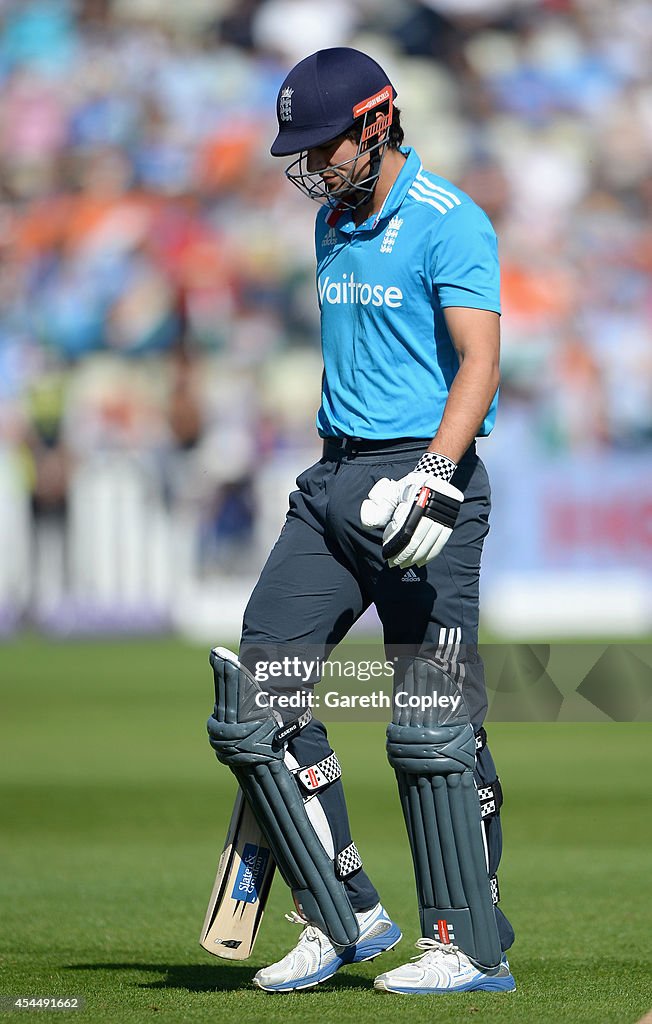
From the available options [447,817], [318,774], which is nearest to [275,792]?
[318,774]

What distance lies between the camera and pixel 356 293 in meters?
3.59

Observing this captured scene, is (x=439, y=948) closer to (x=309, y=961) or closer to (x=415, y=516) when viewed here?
(x=309, y=961)

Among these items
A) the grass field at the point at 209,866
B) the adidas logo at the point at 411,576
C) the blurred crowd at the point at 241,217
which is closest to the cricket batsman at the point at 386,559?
the adidas logo at the point at 411,576

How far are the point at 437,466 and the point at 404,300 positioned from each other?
43 centimetres

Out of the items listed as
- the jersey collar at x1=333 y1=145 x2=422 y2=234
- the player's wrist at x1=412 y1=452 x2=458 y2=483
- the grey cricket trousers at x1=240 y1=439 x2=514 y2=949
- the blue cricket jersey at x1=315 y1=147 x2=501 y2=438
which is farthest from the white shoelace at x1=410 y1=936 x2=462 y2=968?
the jersey collar at x1=333 y1=145 x2=422 y2=234

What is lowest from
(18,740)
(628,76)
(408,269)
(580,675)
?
(18,740)

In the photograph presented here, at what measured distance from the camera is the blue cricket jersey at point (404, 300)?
3.45 m

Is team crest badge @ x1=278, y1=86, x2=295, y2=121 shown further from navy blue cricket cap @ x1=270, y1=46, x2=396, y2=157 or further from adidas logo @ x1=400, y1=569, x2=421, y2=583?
adidas logo @ x1=400, y1=569, x2=421, y2=583

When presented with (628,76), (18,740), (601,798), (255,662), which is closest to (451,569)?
(255,662)

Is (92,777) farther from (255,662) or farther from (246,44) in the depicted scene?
(246,44)

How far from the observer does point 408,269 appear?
351 cm

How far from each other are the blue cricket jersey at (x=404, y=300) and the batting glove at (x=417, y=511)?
266mm

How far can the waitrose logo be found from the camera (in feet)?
11.6

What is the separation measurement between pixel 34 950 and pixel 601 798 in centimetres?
323
